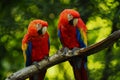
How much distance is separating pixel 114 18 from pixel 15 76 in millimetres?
3078

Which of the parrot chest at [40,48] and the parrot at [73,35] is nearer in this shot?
the parrot at [73,35]

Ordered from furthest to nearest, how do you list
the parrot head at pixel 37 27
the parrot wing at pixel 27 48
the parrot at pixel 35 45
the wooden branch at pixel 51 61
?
the parrot wing at pixel 27 48
the parrot at pixel 35 45
the parrot head at pixel 37 27
the wooden branch at pixel 51 61

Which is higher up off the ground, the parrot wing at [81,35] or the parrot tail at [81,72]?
the parrot wing at [81,35]

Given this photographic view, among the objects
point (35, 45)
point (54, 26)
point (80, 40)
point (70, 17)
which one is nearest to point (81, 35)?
point (80, 40)

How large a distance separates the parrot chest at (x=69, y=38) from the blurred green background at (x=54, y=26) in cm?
192

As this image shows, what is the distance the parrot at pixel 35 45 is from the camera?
5.80m

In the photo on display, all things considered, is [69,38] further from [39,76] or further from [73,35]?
[39,76]

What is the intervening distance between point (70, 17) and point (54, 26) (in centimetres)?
325

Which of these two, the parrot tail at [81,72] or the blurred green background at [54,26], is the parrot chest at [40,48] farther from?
the blurred green background at [54,26]

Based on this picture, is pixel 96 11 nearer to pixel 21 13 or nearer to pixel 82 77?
pixel 21 13

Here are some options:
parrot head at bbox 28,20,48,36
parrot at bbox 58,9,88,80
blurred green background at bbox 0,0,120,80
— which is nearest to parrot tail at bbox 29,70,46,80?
parrot at bbox 58,9,88,80

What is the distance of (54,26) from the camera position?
9.06 m

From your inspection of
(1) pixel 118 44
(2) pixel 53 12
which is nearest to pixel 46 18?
(2) pixel 53 12

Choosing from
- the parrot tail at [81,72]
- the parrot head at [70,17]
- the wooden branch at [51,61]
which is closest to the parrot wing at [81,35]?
the parrot head at [70,17]
